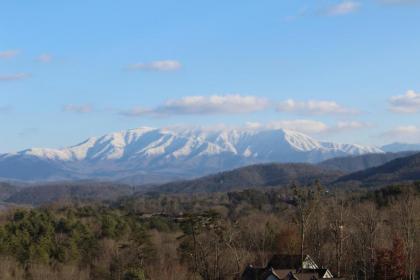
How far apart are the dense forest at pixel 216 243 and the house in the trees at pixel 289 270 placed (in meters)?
1.36

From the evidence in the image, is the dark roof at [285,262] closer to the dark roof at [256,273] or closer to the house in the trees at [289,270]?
the house in the trees at [289,270]

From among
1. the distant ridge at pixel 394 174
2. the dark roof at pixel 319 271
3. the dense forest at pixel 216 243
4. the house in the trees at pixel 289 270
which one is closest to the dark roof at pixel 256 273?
the house in the trees at pixel 289 270

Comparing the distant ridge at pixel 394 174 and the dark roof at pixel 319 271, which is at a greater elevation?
the distant ridge at pixel 394 174

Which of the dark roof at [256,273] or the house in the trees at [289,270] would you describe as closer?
the house in the trees at [289,270]

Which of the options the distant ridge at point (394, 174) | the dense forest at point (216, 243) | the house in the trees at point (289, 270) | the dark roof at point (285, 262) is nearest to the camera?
the house in the trees at point (289, 270)

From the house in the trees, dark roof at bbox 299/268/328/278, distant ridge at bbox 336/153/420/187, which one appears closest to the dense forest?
the house in the trees

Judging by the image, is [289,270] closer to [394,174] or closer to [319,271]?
[319,271]

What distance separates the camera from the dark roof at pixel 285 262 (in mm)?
47312

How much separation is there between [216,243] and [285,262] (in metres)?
8.93

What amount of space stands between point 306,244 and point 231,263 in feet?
25.8

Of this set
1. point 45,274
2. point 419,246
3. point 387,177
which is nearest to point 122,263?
point 45,274

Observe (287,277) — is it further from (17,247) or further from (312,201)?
(17,247)

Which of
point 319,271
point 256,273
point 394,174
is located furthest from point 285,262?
point 394,174

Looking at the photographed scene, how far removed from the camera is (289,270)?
4547cm
